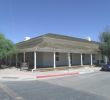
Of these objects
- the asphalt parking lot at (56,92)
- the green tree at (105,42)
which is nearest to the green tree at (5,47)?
the asphalt parking lot at (56,92)

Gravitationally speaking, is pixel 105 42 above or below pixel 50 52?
above

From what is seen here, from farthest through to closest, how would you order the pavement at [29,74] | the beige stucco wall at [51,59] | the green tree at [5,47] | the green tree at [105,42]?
1. the green tree at [105,42]
2. the beige stucco wall at [51,59]
3. the green tree at [5,47]
4. the pavement at [29,74]

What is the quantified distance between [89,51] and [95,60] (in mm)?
6275

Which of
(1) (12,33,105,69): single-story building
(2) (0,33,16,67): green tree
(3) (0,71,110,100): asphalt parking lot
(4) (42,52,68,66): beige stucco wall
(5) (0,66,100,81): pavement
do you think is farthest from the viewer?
(4) (42,52,68,66): beige stucco wall

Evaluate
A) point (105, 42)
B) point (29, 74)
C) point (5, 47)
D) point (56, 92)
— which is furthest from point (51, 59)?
point (56, 92)

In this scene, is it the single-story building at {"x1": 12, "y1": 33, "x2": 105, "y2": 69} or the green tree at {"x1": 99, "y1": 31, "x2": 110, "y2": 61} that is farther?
the green tree at {"x1": 99, "y1": 31, "x2": 110, "y2": 61}

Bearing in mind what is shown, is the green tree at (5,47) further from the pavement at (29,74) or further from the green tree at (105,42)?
the green tree at (105,42)

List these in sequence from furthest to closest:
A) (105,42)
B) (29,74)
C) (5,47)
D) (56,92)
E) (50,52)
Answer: (105,42) → (50,52) → (5,47) → (29,74) → (56,92)

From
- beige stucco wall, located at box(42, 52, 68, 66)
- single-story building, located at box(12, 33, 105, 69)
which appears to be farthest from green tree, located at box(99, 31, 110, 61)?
beige stucco wall, located at box(42, 52, 68, 66)

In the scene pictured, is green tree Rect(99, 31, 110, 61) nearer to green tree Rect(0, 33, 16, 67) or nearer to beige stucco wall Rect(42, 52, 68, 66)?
beige stucco wall Rect(42, 52, 68, 66)

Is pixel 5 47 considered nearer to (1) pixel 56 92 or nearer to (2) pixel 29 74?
(2) pixel 29 74

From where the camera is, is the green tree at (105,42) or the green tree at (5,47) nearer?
the green tree at (5,47)

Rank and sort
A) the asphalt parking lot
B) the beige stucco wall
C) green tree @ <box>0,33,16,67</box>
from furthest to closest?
the beige stucco wall < green tree @ <box>0,33,16,67</box> < the asphalt parking lot

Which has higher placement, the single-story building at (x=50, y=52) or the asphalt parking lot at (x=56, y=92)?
the single-story building at (x=50, y=52)
